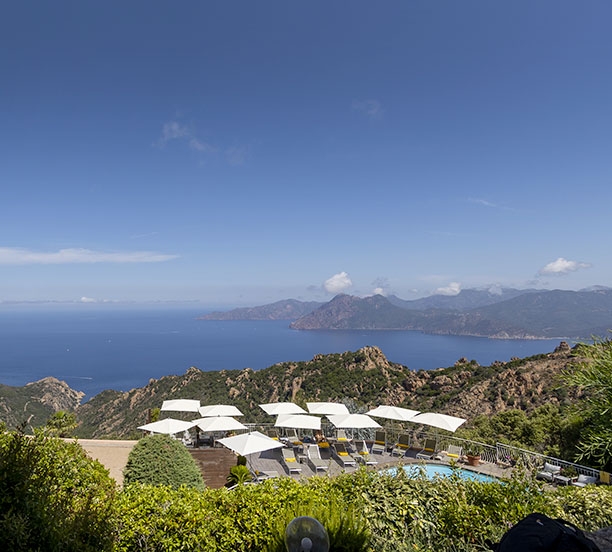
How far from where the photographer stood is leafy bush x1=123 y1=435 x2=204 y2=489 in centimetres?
675

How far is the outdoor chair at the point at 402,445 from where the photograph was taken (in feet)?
44.9

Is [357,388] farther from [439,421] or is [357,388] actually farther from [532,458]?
[532,458]

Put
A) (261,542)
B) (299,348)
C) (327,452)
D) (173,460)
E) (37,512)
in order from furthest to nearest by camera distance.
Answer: (299,348)
(327,452)
(173,460)
(261,542)
(37,512)

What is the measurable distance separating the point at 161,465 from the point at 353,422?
8042 mm

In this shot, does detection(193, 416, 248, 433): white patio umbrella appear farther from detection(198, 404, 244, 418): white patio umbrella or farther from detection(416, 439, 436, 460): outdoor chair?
detection(416, 439, 436, 460): outdoor chair

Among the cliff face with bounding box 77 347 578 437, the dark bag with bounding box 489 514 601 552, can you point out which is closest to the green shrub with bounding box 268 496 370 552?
the dark bag with bounding box 489 514 601 552

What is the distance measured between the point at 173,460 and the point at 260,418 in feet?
95.5

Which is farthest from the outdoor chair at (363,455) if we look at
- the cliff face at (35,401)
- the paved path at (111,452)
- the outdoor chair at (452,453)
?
the cliff face at (35,401)

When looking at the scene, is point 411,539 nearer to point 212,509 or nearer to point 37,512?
point 212,509

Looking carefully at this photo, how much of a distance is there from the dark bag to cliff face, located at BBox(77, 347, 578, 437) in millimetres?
22341

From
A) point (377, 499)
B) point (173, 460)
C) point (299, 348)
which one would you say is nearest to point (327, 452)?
point (173, 460)

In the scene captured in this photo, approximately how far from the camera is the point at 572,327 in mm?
173125

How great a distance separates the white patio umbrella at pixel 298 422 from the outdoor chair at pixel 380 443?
2713 mm

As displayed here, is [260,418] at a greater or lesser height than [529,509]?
lesser
